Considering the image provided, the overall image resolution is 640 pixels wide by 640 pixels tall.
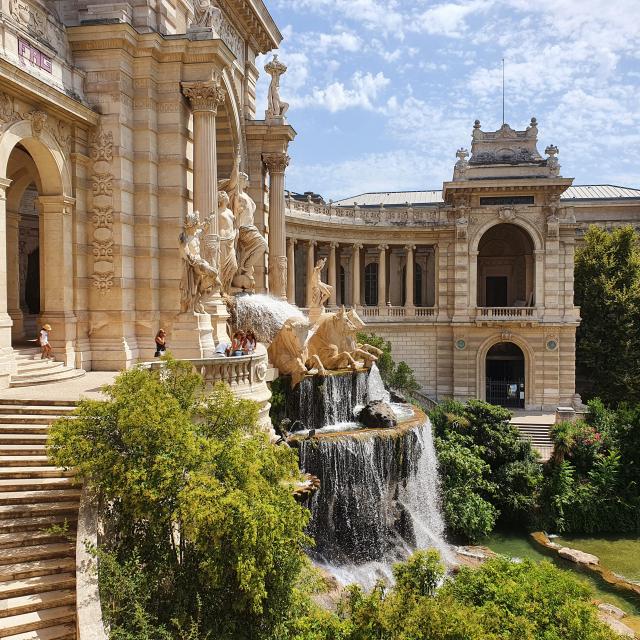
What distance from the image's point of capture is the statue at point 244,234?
27.1m

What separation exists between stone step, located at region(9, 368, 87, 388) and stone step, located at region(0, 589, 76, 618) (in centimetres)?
896

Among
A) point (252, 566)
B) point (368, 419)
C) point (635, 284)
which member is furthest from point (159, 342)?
point (635, 284)

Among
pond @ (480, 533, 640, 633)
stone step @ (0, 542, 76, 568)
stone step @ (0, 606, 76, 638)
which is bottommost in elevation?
pond @ (480, 533, 640, 633)

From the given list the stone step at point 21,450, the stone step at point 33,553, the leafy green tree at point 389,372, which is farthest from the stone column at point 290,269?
the stone step at point 33,553

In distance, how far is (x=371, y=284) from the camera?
2234 inches

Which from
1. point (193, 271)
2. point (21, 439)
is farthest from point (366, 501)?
point (21, 439)

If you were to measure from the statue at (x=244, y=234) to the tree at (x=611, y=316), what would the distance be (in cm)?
2847

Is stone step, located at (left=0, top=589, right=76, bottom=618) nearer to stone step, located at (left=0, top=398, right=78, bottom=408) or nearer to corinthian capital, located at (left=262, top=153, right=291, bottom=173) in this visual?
stone step, located at (left=0, top=398, right=78, bottom=408)

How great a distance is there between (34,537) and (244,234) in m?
18.7

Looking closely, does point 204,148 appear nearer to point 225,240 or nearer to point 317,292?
point 225,240

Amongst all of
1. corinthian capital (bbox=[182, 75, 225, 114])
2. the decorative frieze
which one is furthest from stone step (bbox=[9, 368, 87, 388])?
corinthian capital (bbox=[182, 75, 225, 114])

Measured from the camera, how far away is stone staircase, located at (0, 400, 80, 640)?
9523 millimetres

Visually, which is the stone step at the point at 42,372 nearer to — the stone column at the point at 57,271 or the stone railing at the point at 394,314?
the stone column at the point at 57,271

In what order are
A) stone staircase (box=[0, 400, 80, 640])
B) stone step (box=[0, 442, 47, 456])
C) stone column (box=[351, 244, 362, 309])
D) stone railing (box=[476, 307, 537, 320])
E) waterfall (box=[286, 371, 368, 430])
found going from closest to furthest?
stone staircase (box=[0, 400, 80, 640])
stone step (box=[0, 442, 47, 456])
waterfall (box=[286, 371, 368, 430])
stone railing (box=[476, 307, 537, 320])
stone column (box=[351, 244, 362, 309])
